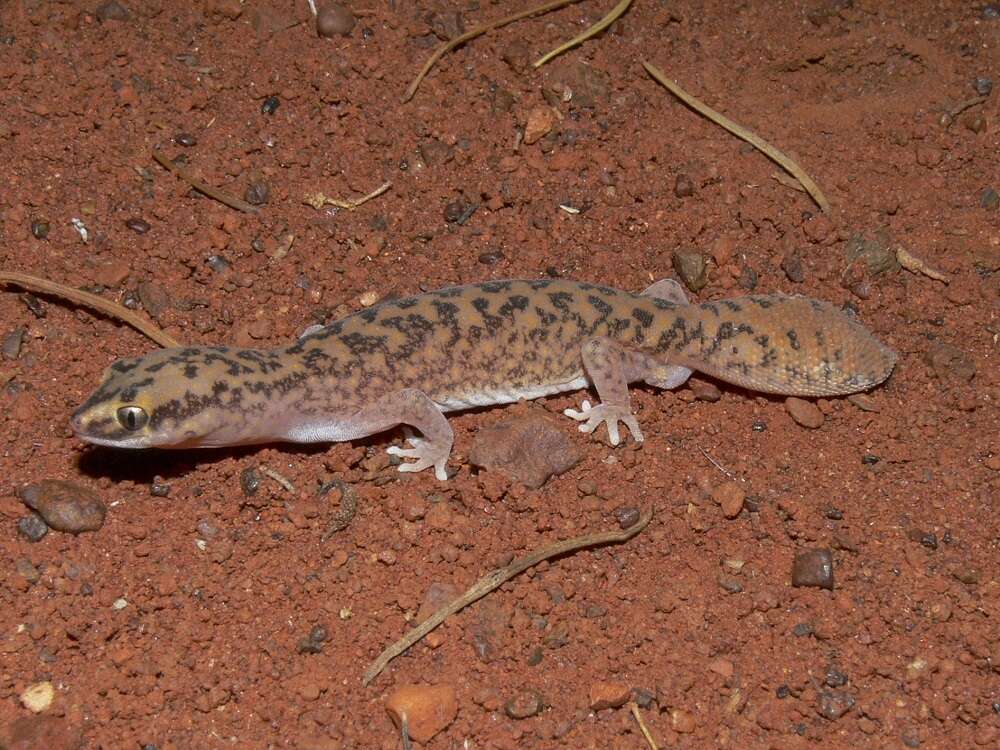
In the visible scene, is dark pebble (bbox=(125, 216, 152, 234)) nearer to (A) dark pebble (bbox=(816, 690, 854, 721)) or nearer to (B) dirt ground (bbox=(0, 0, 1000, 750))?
(B) dirt ground (bbox=(0, 0, 1000, 750))

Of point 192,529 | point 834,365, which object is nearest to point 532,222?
point 834,365

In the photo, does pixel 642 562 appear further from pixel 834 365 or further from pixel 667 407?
pixel 834 365

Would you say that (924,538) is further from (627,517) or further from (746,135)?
(746,135)

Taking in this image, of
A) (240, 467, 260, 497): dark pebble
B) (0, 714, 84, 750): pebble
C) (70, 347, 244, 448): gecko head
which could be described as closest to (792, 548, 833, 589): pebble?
(240, 467, 260, 497): dark pebble

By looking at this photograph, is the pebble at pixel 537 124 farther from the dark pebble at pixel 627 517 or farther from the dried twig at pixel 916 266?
the dark pebble at pixel 627 517

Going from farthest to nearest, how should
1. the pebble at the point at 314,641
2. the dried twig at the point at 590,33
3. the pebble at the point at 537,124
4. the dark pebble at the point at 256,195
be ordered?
the dried twig at the point at 590,33 < the pebble at the point at 537,124 < the dark pebble at the point at 256,195 < the pebble at the point at 314,641

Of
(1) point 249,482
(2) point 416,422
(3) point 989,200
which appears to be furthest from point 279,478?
(3) point 989,200

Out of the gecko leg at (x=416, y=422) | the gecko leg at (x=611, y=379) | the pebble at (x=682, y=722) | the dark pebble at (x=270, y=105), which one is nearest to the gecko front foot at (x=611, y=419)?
the gecko leg at (x=611, y=379)
